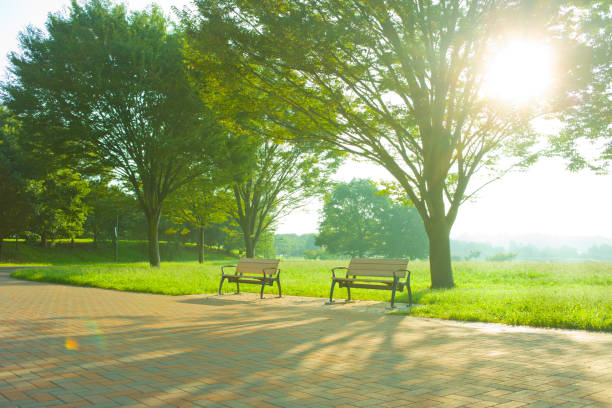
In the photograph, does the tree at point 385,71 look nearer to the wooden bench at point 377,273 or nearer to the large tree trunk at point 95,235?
the wooden bench at point 377,273

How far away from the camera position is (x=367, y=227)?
192ft

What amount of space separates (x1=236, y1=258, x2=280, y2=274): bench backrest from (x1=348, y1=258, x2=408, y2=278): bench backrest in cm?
210

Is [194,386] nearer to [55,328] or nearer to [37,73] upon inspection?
[55,328]

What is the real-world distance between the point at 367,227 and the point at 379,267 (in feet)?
160

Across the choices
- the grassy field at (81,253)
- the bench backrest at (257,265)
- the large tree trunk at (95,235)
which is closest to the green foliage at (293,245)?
the grassy field at (81,253)

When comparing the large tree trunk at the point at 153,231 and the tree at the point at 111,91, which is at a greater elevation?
the tree at the point at 111,91

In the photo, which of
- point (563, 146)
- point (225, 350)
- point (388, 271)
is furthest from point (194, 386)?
point (563, 146)

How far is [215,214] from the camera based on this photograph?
28641mm

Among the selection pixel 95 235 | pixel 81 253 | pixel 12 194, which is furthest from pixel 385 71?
pixel 95 235

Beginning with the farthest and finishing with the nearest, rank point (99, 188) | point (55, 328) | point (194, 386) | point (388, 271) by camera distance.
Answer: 1. point (99, 188)
2. point (388, 271)
3. point (55, 328)
4. point (194, 386)

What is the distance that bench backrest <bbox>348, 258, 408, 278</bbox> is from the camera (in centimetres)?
977

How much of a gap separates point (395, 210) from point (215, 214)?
34746 mm

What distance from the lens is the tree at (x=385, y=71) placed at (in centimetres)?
1041

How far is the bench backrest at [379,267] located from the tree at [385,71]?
140 inches
